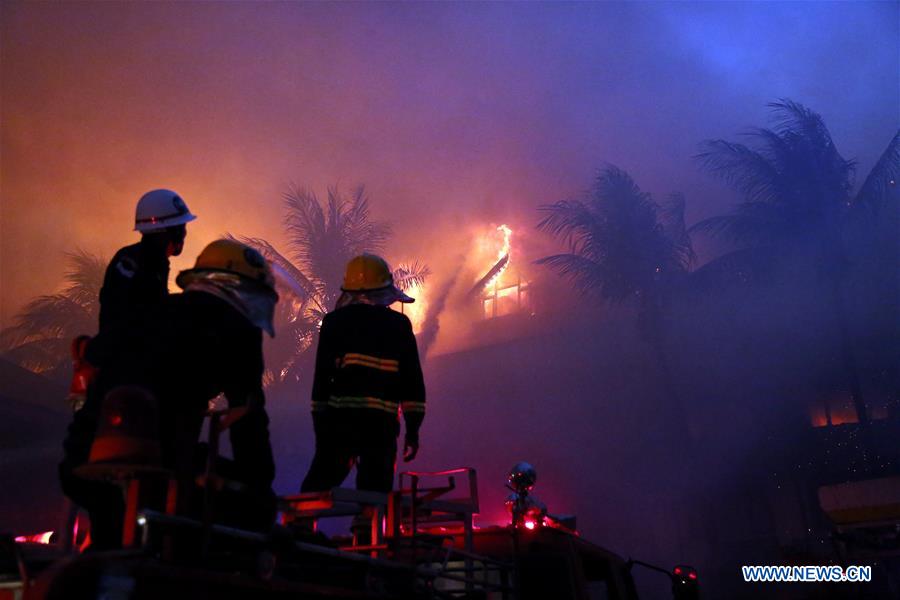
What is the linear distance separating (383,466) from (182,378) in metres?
2.20

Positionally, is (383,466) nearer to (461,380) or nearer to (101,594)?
(101,594)

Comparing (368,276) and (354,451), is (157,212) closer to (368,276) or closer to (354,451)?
(368,276)

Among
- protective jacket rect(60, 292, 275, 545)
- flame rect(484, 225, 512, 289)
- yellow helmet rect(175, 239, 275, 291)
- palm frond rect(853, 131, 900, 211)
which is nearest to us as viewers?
protective jacket rect(60, 292, 275, 545)

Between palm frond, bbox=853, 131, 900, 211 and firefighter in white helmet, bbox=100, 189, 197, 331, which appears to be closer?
firefighter in white helmet, bbox=100, 189, 197, 331

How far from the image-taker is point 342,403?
5.24 m

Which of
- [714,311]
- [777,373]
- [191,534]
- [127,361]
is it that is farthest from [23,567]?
[714,311]

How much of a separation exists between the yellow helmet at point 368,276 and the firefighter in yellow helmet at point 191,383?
2201 mm

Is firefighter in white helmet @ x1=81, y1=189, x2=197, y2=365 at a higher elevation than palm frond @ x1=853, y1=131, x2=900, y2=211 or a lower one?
lower

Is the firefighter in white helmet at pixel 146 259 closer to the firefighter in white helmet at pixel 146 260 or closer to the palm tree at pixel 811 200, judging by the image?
the firefighter in white helmet at pixel 146 260
